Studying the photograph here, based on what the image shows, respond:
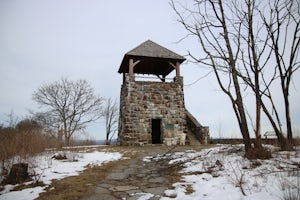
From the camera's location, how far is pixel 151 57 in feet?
39.6

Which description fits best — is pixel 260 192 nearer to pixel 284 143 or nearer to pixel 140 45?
pixel 284 143

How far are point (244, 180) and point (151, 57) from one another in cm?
988

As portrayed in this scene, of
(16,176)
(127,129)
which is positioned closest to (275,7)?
(16,176)

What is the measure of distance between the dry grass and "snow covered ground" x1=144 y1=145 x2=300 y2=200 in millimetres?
1447

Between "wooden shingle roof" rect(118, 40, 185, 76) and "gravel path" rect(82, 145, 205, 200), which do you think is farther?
"wooden shingle roof" rect(118, 40, 185, 76)

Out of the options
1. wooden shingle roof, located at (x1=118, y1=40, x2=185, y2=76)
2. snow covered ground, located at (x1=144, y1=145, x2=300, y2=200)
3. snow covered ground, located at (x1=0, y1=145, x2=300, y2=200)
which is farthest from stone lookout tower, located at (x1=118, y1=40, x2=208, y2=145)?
snow covered ground, located at (x1=144, y1=145, x2=300, y2=200)

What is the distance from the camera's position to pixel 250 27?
209 inches

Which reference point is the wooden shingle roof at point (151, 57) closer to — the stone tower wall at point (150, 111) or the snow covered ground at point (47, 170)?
the stone tower wall at point (150, 111)

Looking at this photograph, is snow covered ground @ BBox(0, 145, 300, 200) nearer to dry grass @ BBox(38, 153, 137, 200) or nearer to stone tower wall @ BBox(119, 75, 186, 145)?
dry grass @ BBox(38, 153, 137, 200)

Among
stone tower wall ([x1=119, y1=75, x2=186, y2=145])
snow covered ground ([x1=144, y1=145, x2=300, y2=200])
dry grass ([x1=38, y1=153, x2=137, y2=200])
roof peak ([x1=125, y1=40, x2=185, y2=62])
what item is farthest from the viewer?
roof peak ([x1=125, y1=40, x2=185, y2=62])

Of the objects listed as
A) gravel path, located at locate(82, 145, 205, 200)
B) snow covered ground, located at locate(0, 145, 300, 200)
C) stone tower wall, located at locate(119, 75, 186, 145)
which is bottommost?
gravel path, located at locate(82, 145, 205, 200)

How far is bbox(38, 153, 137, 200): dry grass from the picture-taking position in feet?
10.3

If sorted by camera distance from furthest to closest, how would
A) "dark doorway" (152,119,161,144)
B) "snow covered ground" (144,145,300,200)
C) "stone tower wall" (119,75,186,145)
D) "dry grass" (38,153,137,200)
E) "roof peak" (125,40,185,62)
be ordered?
"dark doorway" (152,119,161,144)
"roof peak" (125,40,185,62)
"stone tower wall" (119,75,186,145)
"dry grass" (38,153,137,200)
"snow covered ground" (144,145,300,200)

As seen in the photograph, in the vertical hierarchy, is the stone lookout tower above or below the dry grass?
above
